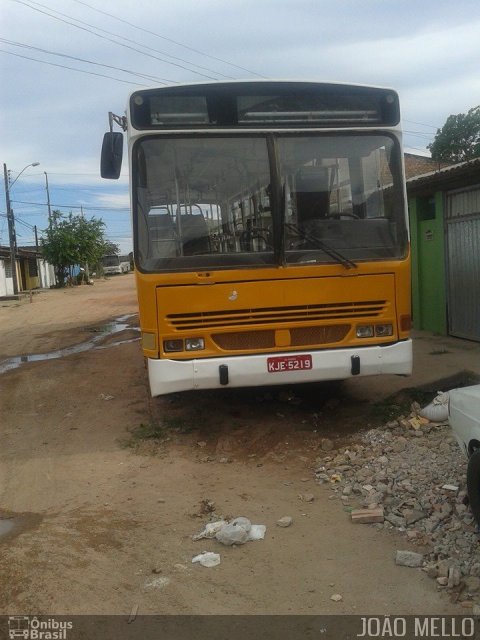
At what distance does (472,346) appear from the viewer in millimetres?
9750

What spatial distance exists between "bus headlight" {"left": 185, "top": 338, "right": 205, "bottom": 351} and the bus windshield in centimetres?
66

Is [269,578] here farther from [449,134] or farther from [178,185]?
[449,134]

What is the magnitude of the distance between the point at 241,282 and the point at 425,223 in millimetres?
6673

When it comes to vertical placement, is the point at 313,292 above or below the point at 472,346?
above

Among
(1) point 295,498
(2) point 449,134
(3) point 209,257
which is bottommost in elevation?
(1) point 295,498

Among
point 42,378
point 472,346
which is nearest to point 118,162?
point 42,378

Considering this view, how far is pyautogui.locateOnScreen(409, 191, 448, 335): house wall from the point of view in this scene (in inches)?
429

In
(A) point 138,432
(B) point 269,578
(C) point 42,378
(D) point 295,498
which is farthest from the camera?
(C) point 42,378

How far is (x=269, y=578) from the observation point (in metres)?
3.86

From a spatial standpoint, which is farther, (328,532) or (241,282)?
(241,282)

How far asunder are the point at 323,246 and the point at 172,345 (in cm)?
167

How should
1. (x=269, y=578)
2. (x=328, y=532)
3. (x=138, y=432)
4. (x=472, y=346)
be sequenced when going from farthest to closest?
(x=472, y=346)
(x=138, y=432)
(x=328, y=532)
(x=269, y=578)

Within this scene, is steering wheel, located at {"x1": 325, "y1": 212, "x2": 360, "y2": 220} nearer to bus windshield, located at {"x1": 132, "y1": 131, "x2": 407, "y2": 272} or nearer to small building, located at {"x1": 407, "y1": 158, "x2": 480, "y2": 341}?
bus windshield, located at {"x1": 132, "y1": 131, "x2": 407, "y2": 272}

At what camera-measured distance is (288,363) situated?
595 centimetres
